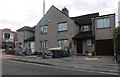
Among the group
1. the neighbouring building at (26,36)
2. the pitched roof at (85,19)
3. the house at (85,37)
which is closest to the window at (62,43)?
the house at (85,37)

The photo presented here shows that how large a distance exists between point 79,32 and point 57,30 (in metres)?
4.16

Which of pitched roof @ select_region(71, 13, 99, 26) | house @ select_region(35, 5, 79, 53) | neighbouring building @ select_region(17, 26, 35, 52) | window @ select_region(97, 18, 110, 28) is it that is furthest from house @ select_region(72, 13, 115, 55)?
neighbouring building @ select_region(17, 26, 35, 52)

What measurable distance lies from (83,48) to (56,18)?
7.94 metres

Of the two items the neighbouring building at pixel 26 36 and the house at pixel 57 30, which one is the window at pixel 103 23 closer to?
the house at pixel 57 30

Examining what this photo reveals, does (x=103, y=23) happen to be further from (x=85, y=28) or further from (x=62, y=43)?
(x=62, y=43)

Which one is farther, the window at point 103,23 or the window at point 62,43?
the window at point 62,43

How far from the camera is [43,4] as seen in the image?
94.2ft

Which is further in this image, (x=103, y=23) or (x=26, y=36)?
(x=26, y=36)

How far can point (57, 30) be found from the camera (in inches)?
1540

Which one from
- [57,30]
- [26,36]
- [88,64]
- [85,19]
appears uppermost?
[85,19]

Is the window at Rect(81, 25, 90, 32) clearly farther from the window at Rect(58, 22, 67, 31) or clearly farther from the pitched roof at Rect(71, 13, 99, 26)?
the window at Rect(58, 22, 67, 31)

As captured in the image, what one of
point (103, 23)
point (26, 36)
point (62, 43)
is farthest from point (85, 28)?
point (26, 36)

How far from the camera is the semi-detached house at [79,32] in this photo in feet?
112

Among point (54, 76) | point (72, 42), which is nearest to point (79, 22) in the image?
point (72, 42)
